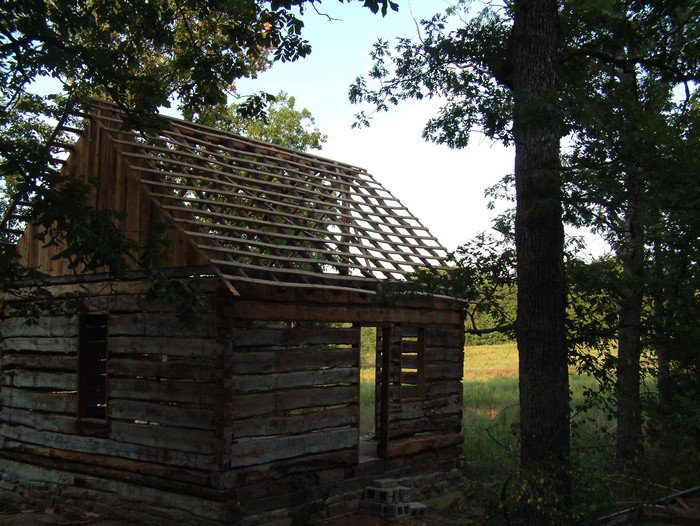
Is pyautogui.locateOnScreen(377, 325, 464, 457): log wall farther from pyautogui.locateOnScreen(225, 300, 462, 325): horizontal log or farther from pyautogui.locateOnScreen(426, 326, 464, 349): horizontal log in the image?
pyautogui.locateOnScreen(225, 300, 462, 325): horizontal log

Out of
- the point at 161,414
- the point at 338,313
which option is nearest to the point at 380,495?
the point at 338,313

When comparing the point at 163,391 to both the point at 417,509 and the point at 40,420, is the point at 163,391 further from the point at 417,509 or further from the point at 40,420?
the point at 417,509

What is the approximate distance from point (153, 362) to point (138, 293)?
1017 mm

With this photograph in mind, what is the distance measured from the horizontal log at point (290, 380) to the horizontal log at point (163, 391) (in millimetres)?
373

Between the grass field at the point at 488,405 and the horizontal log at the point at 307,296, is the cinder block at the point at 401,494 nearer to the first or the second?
the grass field at the point at 488,405

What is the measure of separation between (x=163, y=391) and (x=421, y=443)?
4.81m

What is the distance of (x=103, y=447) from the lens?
34.8 ft

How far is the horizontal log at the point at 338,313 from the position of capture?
948cm

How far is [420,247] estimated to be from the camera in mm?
13844

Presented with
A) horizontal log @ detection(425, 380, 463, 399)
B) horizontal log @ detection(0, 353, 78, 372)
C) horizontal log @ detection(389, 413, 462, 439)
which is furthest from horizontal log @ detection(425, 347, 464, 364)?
horizontal log @ detection(0, 353, 78, 372)

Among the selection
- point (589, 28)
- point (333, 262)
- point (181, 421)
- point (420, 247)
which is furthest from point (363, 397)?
point (589, 28)

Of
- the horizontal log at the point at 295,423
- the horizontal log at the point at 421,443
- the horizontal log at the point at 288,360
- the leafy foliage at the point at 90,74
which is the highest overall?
the leafy foliage at the point at 90,74

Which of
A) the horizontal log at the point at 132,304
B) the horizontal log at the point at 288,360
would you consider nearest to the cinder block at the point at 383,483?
the horizontal log at the point at 288,360

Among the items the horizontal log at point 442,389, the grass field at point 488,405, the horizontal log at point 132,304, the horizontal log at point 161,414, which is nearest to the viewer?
the horizontal log at point 161,414
